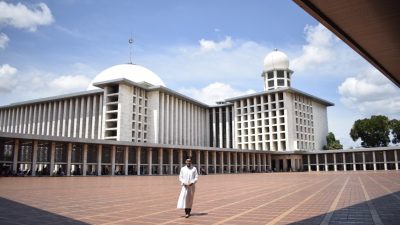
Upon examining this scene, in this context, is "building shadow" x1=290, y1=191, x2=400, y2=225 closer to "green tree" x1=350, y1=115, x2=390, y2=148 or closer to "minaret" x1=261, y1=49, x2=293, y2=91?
"minaret" x1=261, y1=49, x2=293, y2=91

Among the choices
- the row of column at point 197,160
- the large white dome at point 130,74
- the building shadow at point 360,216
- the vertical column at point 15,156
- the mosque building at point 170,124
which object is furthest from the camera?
the large white dome at point 130,74

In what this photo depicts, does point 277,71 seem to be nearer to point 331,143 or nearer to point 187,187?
point 331,143

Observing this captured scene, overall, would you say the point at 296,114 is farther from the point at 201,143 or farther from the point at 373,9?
the point at 373,9

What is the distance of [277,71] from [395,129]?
28.8 meters

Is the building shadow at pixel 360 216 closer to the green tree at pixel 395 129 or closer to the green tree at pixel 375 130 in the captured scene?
the green tree at pixel 375 130

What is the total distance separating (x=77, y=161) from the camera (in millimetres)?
39125

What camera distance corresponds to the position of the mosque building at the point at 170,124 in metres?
46.4

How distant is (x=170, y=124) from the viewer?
2719 inches

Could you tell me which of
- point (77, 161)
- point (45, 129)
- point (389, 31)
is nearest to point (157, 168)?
point (77, 161)

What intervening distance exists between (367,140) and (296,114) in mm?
19002

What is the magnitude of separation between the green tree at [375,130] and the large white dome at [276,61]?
21615 millimetres

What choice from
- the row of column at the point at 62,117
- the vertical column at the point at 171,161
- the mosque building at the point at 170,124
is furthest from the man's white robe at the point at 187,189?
the row of column at the point at 62,117

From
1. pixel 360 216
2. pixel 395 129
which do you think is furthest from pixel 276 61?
pixel 360 216

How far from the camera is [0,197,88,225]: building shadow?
738 cm
